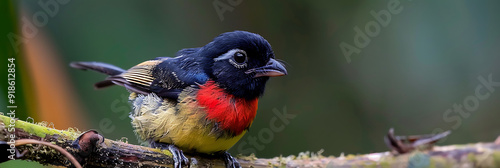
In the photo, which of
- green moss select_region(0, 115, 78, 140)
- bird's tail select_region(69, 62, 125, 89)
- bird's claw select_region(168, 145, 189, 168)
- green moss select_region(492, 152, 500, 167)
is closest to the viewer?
green moss select_region(492, 152, 500, 167)

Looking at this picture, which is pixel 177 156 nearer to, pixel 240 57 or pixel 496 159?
pixel 240 57

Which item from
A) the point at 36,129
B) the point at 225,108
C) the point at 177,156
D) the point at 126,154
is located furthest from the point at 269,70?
the point at 36,129

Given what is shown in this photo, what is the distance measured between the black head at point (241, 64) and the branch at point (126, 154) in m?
0.82

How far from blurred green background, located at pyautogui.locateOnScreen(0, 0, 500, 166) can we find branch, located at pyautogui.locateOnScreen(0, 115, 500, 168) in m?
2.21

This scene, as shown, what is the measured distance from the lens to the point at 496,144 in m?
2.28

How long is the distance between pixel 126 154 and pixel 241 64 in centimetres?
126

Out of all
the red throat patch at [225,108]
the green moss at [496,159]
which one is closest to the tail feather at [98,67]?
the red throat patch at [225,108]

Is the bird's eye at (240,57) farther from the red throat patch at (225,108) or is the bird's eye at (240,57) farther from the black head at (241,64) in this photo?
the red throat patch at (225,108)

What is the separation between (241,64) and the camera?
367 centimetres

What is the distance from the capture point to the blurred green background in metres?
5.33

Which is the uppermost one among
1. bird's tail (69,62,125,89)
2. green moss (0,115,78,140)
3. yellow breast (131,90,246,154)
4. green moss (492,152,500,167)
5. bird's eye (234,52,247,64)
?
bird's tail (69,62,125,89)

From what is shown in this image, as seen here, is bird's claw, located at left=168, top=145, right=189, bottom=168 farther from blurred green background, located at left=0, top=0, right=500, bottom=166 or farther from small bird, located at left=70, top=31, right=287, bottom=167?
blurred green background, located at left=0, top=0, right=500, bottom=166

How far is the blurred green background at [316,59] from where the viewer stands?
5.33 metres

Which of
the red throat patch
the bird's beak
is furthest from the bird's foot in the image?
the bird's beak
